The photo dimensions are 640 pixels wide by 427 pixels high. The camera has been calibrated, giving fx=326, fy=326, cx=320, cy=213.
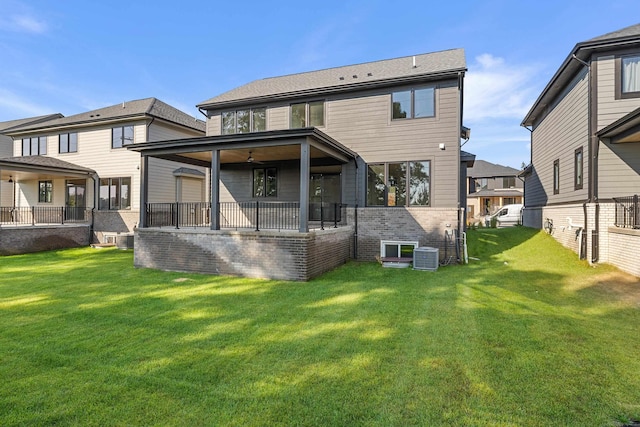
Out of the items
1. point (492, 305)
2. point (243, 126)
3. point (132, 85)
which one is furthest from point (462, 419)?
point (132, 85)

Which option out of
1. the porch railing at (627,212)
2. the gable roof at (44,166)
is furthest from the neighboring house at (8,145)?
Result: the porch railing at (627,212)

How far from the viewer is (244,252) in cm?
872

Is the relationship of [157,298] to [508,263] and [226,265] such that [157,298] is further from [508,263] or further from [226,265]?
[508,263]

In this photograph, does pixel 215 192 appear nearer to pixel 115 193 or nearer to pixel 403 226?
pixel 403 226

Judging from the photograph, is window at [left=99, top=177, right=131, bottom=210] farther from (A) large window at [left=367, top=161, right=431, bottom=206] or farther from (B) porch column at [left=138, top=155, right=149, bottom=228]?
(A) large window at [left=367, top=161, right=431, bottom=206]

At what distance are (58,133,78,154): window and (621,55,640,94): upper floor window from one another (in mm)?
23603

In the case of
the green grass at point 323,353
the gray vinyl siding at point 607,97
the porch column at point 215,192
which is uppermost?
the gray vinyl siding at point 607,97

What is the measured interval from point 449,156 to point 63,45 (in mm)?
19798

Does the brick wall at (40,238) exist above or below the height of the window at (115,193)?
below

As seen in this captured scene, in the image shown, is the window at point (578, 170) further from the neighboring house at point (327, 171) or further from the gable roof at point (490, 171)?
the gable roof at point (490, 171)

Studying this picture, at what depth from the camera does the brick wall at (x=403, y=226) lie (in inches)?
407

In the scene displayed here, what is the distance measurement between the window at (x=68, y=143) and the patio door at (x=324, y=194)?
14.3m

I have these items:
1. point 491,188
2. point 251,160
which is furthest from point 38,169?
point 491,188

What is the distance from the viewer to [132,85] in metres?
23.1
